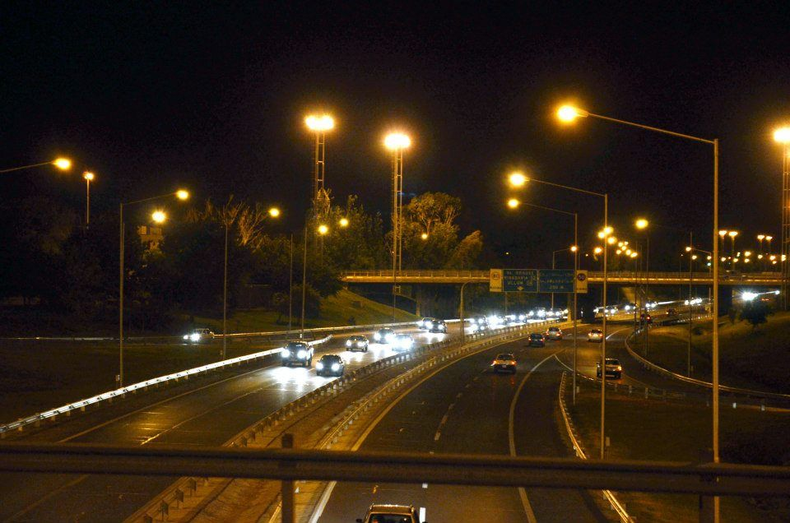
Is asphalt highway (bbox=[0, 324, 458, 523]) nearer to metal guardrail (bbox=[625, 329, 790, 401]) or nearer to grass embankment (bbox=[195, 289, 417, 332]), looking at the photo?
metal guardrail (bbox=[625, 329, 790, 401])

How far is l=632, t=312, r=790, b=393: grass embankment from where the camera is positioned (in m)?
60.6

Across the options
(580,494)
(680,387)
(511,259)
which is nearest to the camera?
(580,494)

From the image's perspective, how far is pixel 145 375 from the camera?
46.2 m

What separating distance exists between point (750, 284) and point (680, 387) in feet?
167

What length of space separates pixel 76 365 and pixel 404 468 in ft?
152

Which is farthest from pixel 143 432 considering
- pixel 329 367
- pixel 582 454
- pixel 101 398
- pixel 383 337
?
pixel 383 337

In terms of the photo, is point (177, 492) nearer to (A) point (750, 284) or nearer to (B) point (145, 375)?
(B) point (145, 375)

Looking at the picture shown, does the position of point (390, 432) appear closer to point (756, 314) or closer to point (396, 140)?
point (756, 314)

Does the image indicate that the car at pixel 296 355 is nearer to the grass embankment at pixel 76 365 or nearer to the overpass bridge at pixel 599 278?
the grass embankment at pixel 76 365

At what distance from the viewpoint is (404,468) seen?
466 centimetres

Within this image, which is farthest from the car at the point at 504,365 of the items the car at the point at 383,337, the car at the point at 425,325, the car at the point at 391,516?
the car at the point at 391,516

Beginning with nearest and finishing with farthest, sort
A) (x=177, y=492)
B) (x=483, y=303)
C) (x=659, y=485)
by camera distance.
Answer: (x=659, y=485), (x=177, y=492), (x=483, y=303)

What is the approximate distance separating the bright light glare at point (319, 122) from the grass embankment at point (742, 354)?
143 feet

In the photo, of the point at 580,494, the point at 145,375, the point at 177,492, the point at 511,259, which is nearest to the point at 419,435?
the point at 580,494
